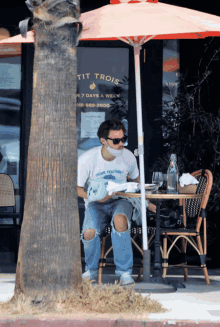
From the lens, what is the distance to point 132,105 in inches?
282

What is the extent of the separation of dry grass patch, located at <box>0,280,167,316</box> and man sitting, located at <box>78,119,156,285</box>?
0.94 meters

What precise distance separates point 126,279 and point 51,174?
155 centimetres

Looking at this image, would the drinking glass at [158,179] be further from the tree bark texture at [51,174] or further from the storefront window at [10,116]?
the storefront window at [10,116]

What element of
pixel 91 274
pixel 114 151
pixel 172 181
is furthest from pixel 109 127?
pixel 91 274

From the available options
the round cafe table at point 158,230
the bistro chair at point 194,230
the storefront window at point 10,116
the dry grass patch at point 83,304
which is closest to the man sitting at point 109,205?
the round cafe table at point 158,230

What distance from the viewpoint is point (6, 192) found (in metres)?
7.14

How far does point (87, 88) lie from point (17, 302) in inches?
150

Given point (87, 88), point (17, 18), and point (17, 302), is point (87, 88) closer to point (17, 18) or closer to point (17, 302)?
point (17, 18)

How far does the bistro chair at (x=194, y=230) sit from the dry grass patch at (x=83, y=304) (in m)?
1.29

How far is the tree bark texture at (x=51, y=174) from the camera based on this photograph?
409 cm

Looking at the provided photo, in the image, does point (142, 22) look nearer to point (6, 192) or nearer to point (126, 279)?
point (126, 279)

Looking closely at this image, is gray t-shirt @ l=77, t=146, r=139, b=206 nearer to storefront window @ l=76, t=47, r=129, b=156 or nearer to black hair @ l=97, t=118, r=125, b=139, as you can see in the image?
black hair @ l=97, t=118, r=125, b=139

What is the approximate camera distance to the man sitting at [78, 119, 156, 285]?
5.18 metres

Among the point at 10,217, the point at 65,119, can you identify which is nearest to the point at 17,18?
the point at 10,217
